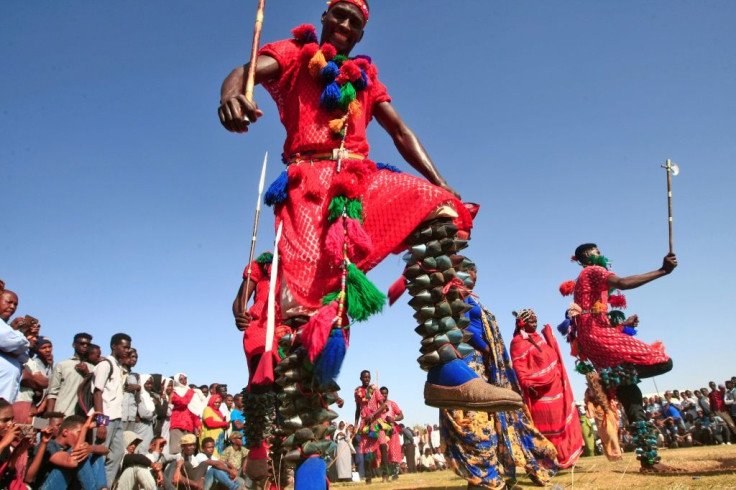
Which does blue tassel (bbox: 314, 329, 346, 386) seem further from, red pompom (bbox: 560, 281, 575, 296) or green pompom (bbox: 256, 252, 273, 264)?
red pompom (bbox: 560, 281, 575, 296)

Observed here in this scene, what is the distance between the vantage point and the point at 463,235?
3.39 m

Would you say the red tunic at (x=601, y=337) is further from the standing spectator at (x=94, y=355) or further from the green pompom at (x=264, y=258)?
the standing spectator at (x=94, y=355)

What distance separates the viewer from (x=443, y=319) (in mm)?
2518

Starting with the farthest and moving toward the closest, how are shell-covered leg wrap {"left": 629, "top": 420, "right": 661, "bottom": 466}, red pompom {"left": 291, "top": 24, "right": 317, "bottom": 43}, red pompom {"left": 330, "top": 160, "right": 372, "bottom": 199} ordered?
shell-covered leg wrap {"left": 629, "top": 420, "right": 661, "bottom": 466} → red pompom {"left": 291, "top": 24, "right": 317, "bottom": 43} → red pompom {"left": 330, "top": 160, "right": 372, "bottom": 199}

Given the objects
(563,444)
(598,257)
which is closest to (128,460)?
(563,444)

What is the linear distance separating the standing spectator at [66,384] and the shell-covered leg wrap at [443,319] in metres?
5.68

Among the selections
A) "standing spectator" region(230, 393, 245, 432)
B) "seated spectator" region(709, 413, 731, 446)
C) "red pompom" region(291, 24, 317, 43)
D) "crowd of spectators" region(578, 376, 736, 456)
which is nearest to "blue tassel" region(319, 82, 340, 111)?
"red pompom" region(291, 24, 317, 43)

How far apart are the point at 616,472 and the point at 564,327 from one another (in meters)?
2.27

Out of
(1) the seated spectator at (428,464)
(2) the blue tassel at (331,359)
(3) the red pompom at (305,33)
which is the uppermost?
(3) the red pompom at (305,33)

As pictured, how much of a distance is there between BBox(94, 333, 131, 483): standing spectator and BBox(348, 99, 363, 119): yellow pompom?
546cm

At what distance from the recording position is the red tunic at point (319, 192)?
8.97ft

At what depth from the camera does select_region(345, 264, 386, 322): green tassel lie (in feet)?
8.54

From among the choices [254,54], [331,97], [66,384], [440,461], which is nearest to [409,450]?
[440,461]

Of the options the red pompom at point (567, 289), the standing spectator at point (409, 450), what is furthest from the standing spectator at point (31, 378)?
the standing spectator at point (409, 450)
